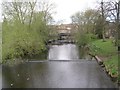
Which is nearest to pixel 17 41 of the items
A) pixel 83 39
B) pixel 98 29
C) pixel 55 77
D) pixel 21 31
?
pixel 21 31

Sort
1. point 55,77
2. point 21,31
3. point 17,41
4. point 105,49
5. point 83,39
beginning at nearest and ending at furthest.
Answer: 1. point 55,77
2. point 17,41
3. point 21,31
4. point 105,49
5. point 83,39

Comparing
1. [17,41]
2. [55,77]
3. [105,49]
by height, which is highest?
[17,41]

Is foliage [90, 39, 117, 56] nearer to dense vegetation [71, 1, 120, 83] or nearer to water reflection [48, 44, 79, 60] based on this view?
dense vegetation [71, 1, 120, 83]

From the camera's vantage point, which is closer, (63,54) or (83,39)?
(63,54)

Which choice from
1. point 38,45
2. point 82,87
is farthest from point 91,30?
point 82,87

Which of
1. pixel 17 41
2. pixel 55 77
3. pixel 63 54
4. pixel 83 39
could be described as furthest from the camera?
pixel 83 39

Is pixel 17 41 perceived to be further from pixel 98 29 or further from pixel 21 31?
pixel 98 29

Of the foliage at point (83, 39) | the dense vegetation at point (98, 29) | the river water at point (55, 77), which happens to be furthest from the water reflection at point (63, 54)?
the river water at point (55, 77)

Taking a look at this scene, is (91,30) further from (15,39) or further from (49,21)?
(15,39)

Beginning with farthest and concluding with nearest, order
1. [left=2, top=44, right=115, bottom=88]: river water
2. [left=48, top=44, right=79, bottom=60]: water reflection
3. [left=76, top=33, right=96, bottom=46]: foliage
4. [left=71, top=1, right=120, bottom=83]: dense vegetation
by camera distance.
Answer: [left=76, top=33, right=96, bottom=46]: foliage
[left=48, top=44, right=79, bottom=60]: water reflection
[left=71, top=1, right=120, bottom=83]: dense vegetation
[left=2, top=44, right=115, bottom=88]: river water

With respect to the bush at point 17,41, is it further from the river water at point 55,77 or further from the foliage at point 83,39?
the foliage at point 83,39

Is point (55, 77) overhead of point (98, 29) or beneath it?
beneath

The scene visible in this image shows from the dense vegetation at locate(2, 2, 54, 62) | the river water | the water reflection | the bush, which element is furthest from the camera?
the water reflection

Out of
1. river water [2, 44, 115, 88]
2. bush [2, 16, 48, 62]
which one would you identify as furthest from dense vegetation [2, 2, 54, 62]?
river water [2, 44, 115, 88]
